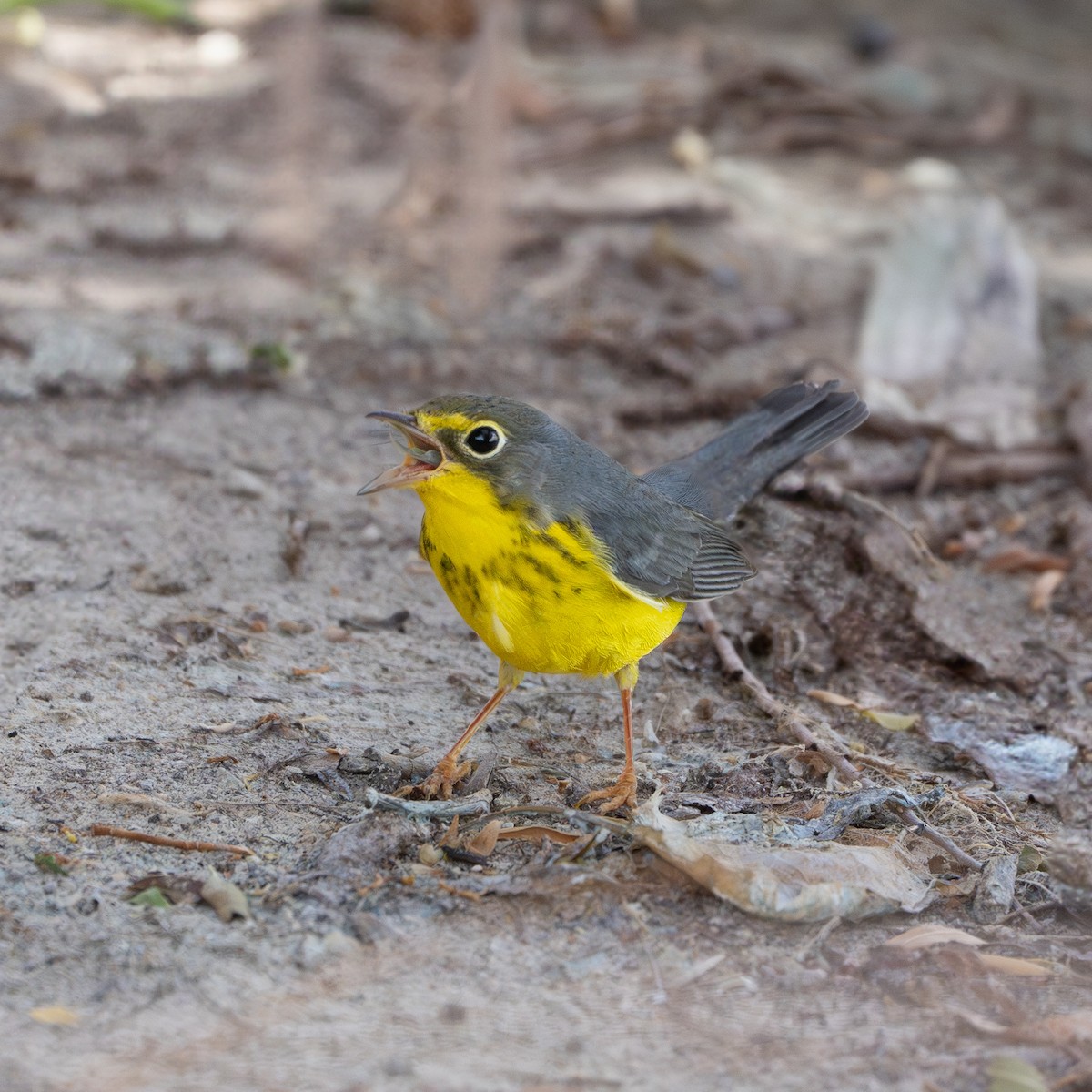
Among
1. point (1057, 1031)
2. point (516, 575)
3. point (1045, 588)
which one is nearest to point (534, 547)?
point (516, 575)

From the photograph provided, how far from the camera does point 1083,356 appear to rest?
7.83m

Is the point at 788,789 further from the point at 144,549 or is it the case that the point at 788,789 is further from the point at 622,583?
the point at 144,549

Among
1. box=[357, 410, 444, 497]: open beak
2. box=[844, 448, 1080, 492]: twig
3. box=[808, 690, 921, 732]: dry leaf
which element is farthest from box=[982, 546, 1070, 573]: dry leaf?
box=[357, 410, 444, 497]: open beak

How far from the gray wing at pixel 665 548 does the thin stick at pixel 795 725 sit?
36cm

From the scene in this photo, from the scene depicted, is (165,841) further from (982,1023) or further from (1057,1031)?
(1057,1031)

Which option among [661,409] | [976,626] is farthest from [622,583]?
[661,409]

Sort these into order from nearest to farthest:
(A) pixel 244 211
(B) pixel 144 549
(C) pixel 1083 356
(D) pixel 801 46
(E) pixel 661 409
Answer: (B) pixel 144 549
(E) pixel 661 409
(C) pixel 1083 356
(A) pixel 244 211
(D) pixel 801 46

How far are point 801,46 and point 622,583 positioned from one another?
9.46m

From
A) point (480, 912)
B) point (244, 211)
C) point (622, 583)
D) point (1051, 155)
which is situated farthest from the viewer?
point (1051, 155)

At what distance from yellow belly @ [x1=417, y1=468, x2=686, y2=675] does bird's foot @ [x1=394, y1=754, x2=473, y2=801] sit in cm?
37

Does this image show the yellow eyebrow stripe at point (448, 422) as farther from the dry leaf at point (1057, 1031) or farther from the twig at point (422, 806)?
the dry leaf at point (1057, 1031)

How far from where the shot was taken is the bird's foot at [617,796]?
4125mm

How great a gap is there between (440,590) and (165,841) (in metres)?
2.07

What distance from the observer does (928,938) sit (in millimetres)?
3502
